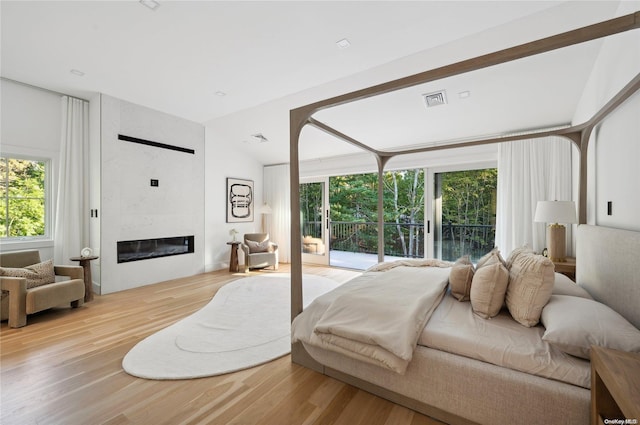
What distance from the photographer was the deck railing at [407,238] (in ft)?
15.3

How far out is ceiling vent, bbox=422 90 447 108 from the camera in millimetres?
3427

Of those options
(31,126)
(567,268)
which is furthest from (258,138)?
(567,268)

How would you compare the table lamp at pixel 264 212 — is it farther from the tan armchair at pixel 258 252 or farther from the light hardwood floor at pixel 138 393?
the light hardwood floor at pixel 138 393

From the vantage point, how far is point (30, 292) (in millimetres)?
2906

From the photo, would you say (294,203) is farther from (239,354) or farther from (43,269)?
(43,269)

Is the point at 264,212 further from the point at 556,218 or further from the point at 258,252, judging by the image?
the point at 556,218

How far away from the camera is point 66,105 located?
3979mm

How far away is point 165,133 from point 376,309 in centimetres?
481

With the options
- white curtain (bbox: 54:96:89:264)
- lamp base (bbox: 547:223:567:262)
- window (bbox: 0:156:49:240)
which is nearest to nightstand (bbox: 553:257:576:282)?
lamp base (bbox: 547:223:567:262)

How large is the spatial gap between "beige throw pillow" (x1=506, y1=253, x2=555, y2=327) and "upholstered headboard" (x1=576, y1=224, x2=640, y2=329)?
0.34 meters

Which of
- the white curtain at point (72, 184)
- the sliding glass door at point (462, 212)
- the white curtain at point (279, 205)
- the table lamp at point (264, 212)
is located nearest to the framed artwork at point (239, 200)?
the table lamp at point (264, 212)

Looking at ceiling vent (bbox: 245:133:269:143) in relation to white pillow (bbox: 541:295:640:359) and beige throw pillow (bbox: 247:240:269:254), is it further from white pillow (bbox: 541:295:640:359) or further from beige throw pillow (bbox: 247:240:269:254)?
white pillow (bbox: 541:295:640:359)

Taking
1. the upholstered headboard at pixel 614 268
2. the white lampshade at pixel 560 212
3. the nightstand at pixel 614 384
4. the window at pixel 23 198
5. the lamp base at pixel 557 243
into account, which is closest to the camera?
the nightstand at pixel 614 384

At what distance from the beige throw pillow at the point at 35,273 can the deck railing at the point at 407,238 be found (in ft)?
14.8
